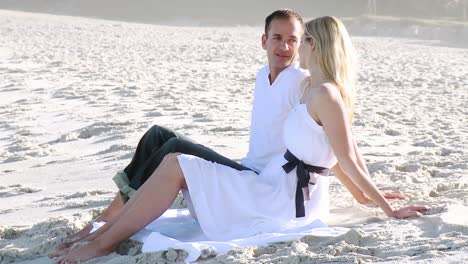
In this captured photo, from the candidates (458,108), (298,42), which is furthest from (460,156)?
(458,108)

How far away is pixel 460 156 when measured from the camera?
6070 millimetres

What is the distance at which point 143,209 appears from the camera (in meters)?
3.97

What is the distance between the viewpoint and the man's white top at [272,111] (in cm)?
431

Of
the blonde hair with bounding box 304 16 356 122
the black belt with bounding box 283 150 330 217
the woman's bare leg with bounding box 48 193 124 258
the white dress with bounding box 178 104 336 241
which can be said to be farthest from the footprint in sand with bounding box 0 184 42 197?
the blonde hair with bounding box 304 16 356 122

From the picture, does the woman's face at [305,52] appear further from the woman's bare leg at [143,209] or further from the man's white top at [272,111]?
the woman's bare leg at [143,209]

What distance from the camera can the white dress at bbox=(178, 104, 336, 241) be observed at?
400cm

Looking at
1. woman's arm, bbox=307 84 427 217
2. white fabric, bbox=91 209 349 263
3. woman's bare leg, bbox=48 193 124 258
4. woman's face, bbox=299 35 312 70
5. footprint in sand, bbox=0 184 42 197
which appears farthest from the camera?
footprint in sand, bbox=0 184 42 197

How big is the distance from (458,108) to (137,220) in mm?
5929

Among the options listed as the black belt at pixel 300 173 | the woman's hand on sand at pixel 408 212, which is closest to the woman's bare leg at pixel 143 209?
the black belt at pixel 300 173

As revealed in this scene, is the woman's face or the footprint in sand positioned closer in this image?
the woman's face

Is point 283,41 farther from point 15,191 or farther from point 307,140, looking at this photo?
point 15,191

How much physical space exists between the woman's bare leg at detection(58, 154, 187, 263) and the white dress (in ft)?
0.19

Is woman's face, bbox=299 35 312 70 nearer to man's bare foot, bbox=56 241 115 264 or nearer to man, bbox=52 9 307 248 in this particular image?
man, bbox=52 9 307 248

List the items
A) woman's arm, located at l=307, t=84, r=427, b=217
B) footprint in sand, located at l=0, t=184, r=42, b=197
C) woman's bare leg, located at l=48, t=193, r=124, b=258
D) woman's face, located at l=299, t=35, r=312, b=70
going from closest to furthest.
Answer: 1. woman's arm, located at l=307, t=84, r=427, b=217
2. woman's face, located at l=299, t=35, r=312, b=70
3. woman's bare leg, located at l=48, t=193, r=124, b=258
4. footprint in sand, located at l=0, t=184, r=42, b=197
